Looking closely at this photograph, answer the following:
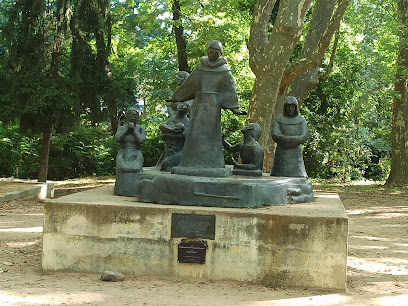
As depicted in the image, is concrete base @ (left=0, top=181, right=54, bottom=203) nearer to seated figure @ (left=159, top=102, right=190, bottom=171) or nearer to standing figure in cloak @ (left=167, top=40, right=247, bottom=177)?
seated figure @ (left=159, top=102, right=190, bottom=171)

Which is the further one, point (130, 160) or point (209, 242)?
point (130, 160)

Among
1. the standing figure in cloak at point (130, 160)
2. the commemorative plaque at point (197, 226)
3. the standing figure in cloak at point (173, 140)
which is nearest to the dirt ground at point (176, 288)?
the commemorative plaque at point (197, 226)

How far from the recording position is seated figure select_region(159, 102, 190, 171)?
7.91 metres

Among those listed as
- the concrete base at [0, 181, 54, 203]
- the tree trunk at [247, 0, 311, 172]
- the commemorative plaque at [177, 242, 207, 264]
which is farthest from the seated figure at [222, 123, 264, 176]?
the concrete base at [0, 181, 54, 203]

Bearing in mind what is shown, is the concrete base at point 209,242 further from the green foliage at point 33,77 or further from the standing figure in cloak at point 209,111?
the green foliage at point 33,77

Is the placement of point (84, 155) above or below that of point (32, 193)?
above

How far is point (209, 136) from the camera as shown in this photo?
692 cm

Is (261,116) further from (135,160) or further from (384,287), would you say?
(384,287)

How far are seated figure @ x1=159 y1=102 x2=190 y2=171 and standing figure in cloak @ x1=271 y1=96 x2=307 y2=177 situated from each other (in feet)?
4.16

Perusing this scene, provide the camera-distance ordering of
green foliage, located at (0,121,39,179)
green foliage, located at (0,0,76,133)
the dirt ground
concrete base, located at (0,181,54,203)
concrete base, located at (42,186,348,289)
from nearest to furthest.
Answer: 1. the dirt ground
2. concrete base, located at (42,186,348,289)
3. concrete base, located at (0,181,54,203)
4. green foliage, located at (0,0,76,133)
5. green foliage, located at (0,121,39,179)

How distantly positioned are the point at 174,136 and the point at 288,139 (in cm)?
154

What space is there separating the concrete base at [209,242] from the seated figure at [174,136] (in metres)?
1.43

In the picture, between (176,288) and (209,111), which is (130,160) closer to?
(209,111)

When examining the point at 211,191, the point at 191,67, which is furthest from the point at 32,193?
the point at 211,191
